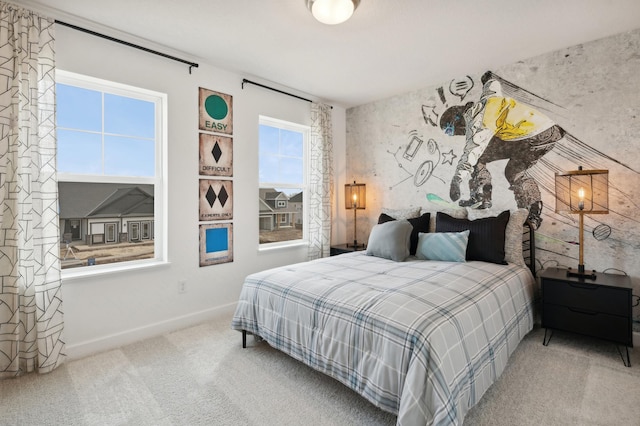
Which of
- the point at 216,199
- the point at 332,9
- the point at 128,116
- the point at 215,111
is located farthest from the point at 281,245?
the point at 332,9

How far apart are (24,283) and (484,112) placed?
4174 millimetres

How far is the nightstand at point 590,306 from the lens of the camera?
2.31 m

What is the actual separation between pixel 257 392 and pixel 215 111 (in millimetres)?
2549

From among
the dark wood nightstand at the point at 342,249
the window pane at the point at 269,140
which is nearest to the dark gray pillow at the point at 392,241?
→ the dark wood nightstand at the point at 342,249

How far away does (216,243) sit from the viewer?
3281 millimetres

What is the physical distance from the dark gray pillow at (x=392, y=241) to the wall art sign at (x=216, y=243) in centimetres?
145

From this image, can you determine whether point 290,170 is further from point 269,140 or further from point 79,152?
point 79,152

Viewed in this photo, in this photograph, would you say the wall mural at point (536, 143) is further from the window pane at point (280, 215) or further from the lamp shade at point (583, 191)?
the window pane at point (280, 215)

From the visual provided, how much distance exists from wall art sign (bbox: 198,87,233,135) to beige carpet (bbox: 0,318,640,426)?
2.05 m

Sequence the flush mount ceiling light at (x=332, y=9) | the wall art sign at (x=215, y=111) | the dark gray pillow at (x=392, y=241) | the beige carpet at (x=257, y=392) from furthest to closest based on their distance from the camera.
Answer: the wall art sign at (x=215, y=111), the dark gray pillow at (x=392, y=241), the flush mount ceiling light at (x=332, y=9), the beige carpet at (x=257, y=392)

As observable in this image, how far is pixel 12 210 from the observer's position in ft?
7.01

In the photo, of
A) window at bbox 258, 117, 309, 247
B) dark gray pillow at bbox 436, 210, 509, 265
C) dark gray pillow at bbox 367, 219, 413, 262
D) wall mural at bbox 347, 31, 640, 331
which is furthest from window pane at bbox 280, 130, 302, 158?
Result: dark gray pillow at bbox 436, 210, 509, 265

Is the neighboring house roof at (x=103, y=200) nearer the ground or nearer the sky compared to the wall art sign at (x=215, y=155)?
nearer the ground

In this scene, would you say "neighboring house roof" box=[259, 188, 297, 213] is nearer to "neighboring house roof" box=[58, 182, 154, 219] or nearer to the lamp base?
"neighboring house roof" box=[58, 182, 154, 219]
